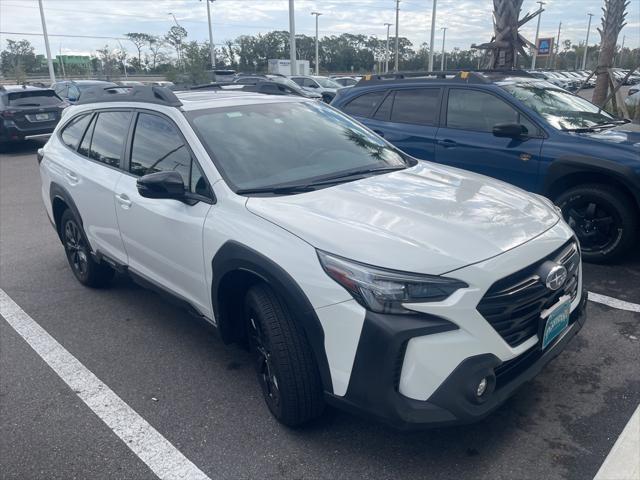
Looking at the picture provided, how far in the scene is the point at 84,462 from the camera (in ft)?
8.93

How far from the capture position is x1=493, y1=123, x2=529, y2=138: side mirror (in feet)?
16.7

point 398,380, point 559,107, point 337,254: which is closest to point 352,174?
point 337,254

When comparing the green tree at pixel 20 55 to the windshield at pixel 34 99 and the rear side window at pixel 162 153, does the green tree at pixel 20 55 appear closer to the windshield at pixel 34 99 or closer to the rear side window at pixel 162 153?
the windshield at pixel 34 99

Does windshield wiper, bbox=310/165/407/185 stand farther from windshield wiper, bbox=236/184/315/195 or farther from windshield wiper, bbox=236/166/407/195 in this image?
windshield wiper, bbox=236/184/315/195

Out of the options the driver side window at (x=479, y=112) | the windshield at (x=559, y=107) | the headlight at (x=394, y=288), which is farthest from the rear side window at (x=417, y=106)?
the headlight at (x=394, y=288)

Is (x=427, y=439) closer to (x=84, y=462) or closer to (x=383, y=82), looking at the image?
(x=84, y=462)

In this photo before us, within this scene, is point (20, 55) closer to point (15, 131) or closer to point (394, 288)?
point (15, 131)

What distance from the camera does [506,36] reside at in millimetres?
9781

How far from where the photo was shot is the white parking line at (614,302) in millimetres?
4141

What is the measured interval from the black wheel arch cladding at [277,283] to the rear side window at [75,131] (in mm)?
2471

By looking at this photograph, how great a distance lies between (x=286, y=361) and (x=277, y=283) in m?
0.38

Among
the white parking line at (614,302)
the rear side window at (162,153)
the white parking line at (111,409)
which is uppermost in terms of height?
the rear side window at (162,153)

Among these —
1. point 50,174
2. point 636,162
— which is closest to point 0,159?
point 50,174

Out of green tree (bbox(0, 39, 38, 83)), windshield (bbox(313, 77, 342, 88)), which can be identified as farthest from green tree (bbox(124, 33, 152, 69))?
windshield (bbox(313, 77, 342, 88))
